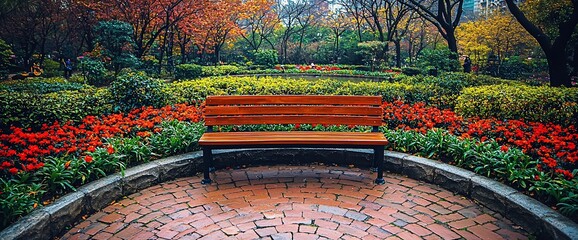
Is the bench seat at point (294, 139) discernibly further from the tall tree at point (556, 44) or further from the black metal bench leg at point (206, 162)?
the tall tree at point (556, 44)

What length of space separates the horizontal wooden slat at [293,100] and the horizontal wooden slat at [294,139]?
43 cm

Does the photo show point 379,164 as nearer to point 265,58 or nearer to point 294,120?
point 294,120

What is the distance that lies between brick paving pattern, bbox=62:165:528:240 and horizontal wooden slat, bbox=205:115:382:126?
630 mm

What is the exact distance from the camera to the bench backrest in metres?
4.51

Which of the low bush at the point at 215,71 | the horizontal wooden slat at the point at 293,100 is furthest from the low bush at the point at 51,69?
the horizontal wooden slat at the point at 293,100

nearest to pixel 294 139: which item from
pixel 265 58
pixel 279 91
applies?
pixel 279 91

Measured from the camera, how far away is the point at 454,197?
12.5 feet

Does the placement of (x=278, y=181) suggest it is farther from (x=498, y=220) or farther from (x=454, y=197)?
(x=498, y=220)

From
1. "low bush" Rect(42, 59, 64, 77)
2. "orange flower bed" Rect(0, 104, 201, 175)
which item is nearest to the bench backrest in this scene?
"orange flower bed" Rect(0, 104, 201, 175)

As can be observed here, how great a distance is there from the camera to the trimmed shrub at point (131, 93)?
640 centimetres

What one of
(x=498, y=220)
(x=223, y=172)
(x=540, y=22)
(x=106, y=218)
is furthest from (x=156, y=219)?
(x=540, y=22)

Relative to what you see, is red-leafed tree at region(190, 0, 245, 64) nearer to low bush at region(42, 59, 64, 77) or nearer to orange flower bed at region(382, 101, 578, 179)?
low bush at region(42, 59, 64, 77)

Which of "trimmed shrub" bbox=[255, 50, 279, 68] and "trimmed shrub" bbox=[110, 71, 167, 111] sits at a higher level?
"trimmed shrub" bbox=[255, 50, 279, 68]

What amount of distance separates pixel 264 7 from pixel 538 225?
25.3 metres
